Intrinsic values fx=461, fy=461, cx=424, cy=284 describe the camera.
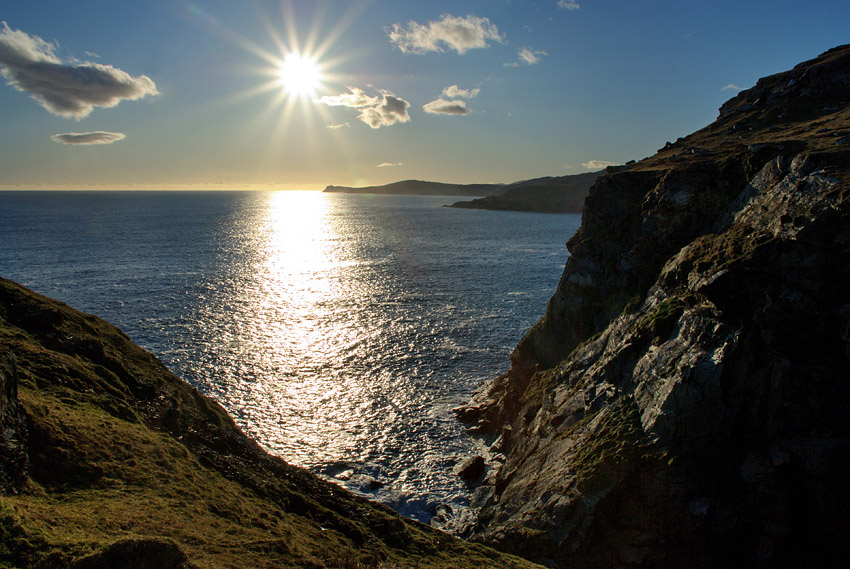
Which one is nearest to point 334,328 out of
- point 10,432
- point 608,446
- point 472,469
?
point 472,469

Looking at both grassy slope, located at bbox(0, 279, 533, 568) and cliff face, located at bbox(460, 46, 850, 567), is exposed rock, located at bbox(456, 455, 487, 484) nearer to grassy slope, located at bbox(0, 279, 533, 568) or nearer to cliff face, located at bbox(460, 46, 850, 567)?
A: cliff face, located at bbox(460, 46, 850, 567)

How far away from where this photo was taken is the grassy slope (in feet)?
41.7

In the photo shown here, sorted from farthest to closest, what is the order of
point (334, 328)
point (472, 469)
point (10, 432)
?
point (334, 328) < point (472, 469) < point (10, 432)

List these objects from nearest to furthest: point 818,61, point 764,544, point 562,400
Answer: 1. point 764,544
2. point 562,400
3. point 818,61

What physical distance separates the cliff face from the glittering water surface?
9.92 meters

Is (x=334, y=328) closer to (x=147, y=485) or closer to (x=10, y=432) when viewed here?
(x=147, y=485)

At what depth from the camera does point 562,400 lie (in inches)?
1077

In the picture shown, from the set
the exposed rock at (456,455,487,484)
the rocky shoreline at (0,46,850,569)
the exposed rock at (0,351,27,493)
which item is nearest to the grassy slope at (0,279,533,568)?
the rocky shoreline at (0,46,850,569)

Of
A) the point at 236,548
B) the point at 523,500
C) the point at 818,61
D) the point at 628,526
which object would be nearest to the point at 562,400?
A: the point at 523,500

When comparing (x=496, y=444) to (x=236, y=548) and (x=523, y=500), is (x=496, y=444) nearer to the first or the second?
(x=523, y=500)

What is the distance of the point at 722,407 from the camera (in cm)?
1839

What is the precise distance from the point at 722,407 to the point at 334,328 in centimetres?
4479

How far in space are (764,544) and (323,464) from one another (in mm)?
24925

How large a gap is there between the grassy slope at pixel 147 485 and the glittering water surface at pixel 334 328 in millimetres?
10153
